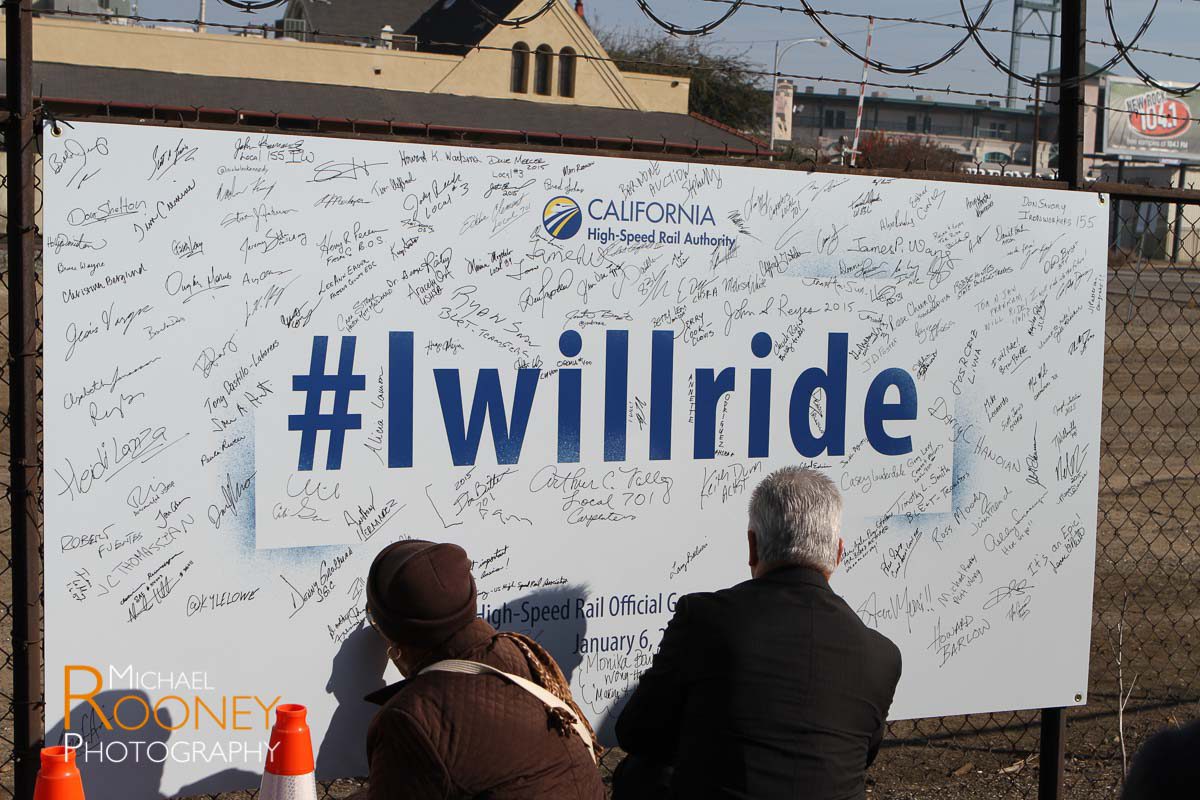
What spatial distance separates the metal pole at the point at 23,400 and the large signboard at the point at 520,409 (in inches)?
2.7

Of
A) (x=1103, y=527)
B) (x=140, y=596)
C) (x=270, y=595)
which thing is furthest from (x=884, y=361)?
(x=1103, y=527)

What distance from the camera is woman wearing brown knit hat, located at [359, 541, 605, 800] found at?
2400 mm

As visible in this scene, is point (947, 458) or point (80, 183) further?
point (947, 458)

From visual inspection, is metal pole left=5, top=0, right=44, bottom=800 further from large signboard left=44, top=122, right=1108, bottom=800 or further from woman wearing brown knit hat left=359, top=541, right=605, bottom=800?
woman wearing brown knit hat left=359, top=541, right=605, bottom=800

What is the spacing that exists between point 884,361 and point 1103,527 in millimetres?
5645

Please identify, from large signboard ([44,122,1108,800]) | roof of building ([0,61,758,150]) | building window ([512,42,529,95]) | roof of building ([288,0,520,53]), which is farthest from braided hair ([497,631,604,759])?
roof of building ([288,0,520,53])

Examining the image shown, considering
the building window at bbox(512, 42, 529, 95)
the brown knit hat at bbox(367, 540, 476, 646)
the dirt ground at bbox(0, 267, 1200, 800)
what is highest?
the building window at bbox(512, 42, 529, 95)

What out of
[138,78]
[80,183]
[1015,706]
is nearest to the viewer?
[80,183]

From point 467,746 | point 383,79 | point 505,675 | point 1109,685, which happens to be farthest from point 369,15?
point 467,746

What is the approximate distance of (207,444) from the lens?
304 cm

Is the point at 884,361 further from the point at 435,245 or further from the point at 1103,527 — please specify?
the point at 1103,527

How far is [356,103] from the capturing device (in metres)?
32.8

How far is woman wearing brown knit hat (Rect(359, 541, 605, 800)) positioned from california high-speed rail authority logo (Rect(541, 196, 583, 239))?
109 cm

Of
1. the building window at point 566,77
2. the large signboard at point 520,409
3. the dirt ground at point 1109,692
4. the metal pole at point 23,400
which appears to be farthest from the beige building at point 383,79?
the metal pole at point 23,400
